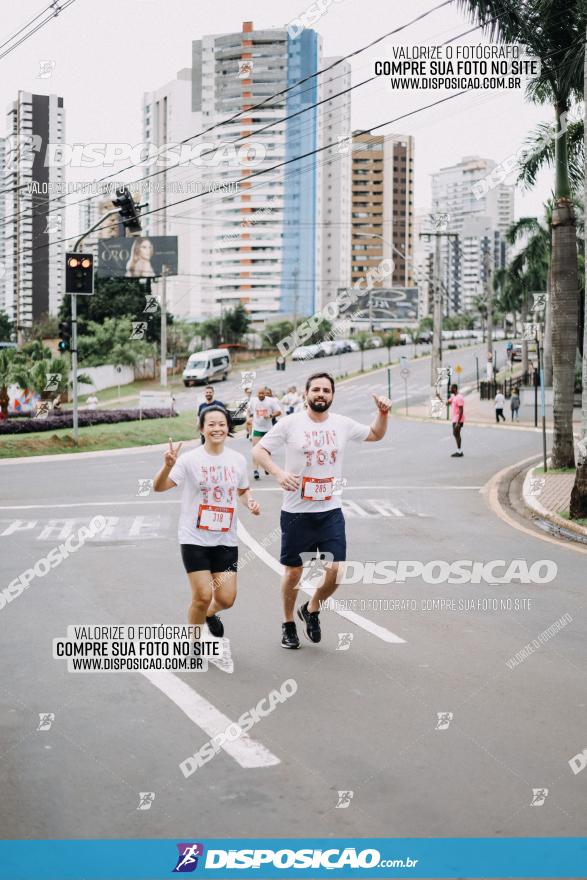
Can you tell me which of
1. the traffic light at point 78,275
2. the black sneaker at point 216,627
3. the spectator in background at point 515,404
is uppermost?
the traffic light at point 78,275

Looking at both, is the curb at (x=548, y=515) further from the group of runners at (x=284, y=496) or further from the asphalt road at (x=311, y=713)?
the group of runners at (x=284, y=496)

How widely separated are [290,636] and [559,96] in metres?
17.1

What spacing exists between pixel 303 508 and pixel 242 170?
156 m

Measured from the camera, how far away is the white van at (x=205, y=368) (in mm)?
67375

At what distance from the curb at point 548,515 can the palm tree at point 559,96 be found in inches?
98.7

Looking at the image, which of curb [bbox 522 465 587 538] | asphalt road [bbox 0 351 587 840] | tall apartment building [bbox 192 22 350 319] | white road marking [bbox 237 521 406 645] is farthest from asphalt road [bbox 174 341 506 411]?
tall apartment building [bbox 192 22 350 319]

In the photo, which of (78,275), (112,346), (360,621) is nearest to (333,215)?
(112,346)

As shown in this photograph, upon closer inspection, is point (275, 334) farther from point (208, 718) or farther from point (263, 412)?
point (208, 718)

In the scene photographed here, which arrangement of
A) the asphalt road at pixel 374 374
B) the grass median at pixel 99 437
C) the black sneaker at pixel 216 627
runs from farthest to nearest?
the asphalt road at pixel 374 374 < the grass median at pixel 99 437 < the black sneaker at pixel 216 627

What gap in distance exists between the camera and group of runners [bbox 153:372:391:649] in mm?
7281

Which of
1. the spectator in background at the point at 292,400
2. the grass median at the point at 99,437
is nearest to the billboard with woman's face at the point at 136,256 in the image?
the grass median at the point at 99,437

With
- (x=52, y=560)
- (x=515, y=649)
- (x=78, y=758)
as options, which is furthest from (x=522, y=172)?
(x=78, y=758)

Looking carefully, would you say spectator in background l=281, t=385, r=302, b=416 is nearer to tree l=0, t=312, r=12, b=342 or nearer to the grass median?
the grass median

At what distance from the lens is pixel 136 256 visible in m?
81.9
